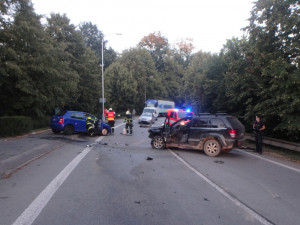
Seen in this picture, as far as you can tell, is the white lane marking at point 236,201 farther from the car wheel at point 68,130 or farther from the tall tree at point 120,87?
the tall tree at point 120,87

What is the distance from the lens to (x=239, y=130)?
1083cm

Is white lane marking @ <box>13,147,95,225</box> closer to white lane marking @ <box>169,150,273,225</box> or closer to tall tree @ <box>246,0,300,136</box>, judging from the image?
white lane marking @ <box>169,150,273,225</box>

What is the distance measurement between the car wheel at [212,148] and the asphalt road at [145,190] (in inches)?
17.5

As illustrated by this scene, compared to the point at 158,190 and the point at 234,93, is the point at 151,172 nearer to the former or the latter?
the point at 158,190

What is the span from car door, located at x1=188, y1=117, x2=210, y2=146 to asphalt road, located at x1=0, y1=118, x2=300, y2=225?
106 cm

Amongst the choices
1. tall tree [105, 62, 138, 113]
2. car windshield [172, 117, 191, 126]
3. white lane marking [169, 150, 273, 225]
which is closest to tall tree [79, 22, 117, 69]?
tall tree [105, 62, 138, 113]

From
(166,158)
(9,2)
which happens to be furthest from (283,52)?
(9,2)

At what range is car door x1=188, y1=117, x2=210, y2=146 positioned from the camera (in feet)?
36.4

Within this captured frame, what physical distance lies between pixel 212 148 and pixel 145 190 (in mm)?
5374

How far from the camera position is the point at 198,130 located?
1123cm

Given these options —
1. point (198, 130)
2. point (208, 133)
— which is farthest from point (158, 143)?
point (208, 133)

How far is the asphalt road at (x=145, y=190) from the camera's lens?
4637mm

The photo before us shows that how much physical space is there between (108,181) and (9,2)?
1594 cm

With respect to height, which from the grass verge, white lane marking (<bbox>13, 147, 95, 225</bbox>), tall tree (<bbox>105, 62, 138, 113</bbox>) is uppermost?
tall tree (<bbox>105, 62, 138, 113</bbox>)
